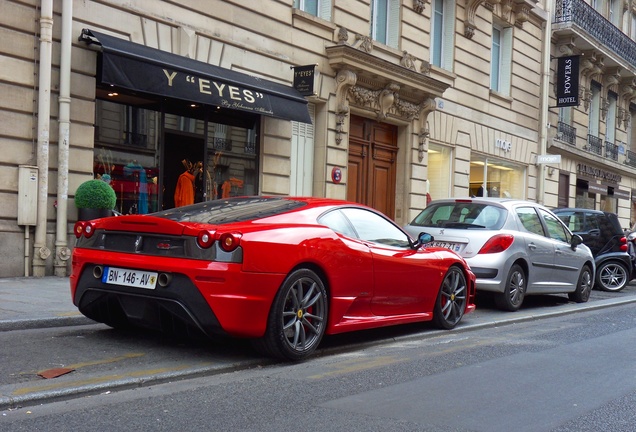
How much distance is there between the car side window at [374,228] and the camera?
22.8 ft

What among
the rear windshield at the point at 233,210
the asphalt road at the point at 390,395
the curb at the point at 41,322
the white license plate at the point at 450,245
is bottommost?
the asphalt road at the point at 390,395

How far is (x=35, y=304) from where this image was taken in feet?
25.6

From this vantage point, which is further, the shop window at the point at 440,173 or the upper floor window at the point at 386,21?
the shop window at the point at 440,173

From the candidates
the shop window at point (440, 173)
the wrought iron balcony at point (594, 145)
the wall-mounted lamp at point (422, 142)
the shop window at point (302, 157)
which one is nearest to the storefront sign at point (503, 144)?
the shop window at point (440, 173)

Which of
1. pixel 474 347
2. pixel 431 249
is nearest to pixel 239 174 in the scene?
pixel 431 249

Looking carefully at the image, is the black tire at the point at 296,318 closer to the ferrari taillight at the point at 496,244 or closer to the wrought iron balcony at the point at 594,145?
the ferrari taillight at the point at 496,244

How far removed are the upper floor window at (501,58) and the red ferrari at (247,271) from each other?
17.8 metres

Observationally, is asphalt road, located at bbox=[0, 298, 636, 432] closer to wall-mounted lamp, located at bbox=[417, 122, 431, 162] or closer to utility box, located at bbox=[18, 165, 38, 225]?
utility box, located at bbox=[18, 165, 38, 225]

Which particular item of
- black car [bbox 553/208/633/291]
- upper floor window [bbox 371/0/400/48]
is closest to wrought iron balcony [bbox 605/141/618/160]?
upper floor window [bbox 371/0/400/48]

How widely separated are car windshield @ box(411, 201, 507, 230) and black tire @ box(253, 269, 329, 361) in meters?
4.55

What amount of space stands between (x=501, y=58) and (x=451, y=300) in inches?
677

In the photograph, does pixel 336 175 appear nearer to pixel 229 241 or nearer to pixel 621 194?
pixel 229 241

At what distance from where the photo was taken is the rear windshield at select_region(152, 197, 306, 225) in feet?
19.6

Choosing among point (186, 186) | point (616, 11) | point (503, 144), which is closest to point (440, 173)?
point (503, 144)
